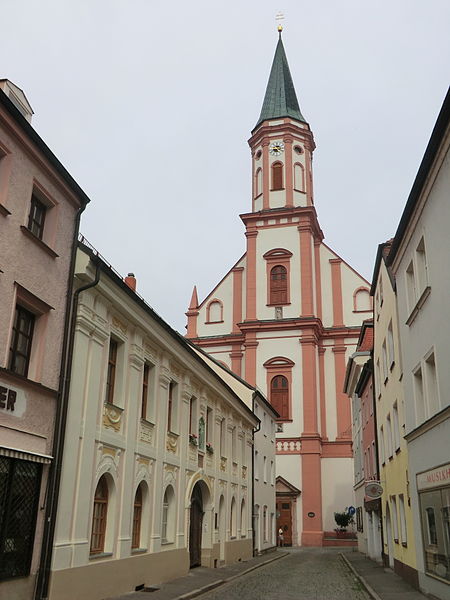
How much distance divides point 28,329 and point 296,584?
12.3 meters

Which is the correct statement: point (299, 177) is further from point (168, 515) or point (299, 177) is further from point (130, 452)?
point (130, 452)

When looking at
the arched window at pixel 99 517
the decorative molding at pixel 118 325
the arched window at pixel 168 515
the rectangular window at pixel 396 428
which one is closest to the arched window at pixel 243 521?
the arched window at pixel 168 515

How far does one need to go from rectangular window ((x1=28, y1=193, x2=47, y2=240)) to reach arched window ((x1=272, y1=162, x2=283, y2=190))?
127 ft

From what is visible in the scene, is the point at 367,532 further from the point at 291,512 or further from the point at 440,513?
the point at 440,513

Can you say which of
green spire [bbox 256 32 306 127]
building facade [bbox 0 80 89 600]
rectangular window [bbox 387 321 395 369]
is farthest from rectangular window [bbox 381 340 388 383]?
green spire [bbox 256 32 306 127]

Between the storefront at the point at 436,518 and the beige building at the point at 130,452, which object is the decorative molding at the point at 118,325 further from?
the storefront at the point at 436,518

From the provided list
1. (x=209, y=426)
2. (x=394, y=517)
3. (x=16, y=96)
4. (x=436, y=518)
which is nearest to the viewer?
(x=16, y=96)

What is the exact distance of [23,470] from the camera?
36.1 ft

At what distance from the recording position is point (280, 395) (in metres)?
44.5

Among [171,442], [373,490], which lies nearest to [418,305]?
[373,490]

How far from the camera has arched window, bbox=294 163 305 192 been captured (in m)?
50.1

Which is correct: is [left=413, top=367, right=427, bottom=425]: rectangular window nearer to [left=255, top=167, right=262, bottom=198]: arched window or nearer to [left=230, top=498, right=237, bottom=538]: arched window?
[left=230, top=498, right=237, bottom=538]: arched window

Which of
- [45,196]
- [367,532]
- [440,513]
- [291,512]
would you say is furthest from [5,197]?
[291,512]

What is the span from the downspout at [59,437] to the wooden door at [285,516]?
3171cm
